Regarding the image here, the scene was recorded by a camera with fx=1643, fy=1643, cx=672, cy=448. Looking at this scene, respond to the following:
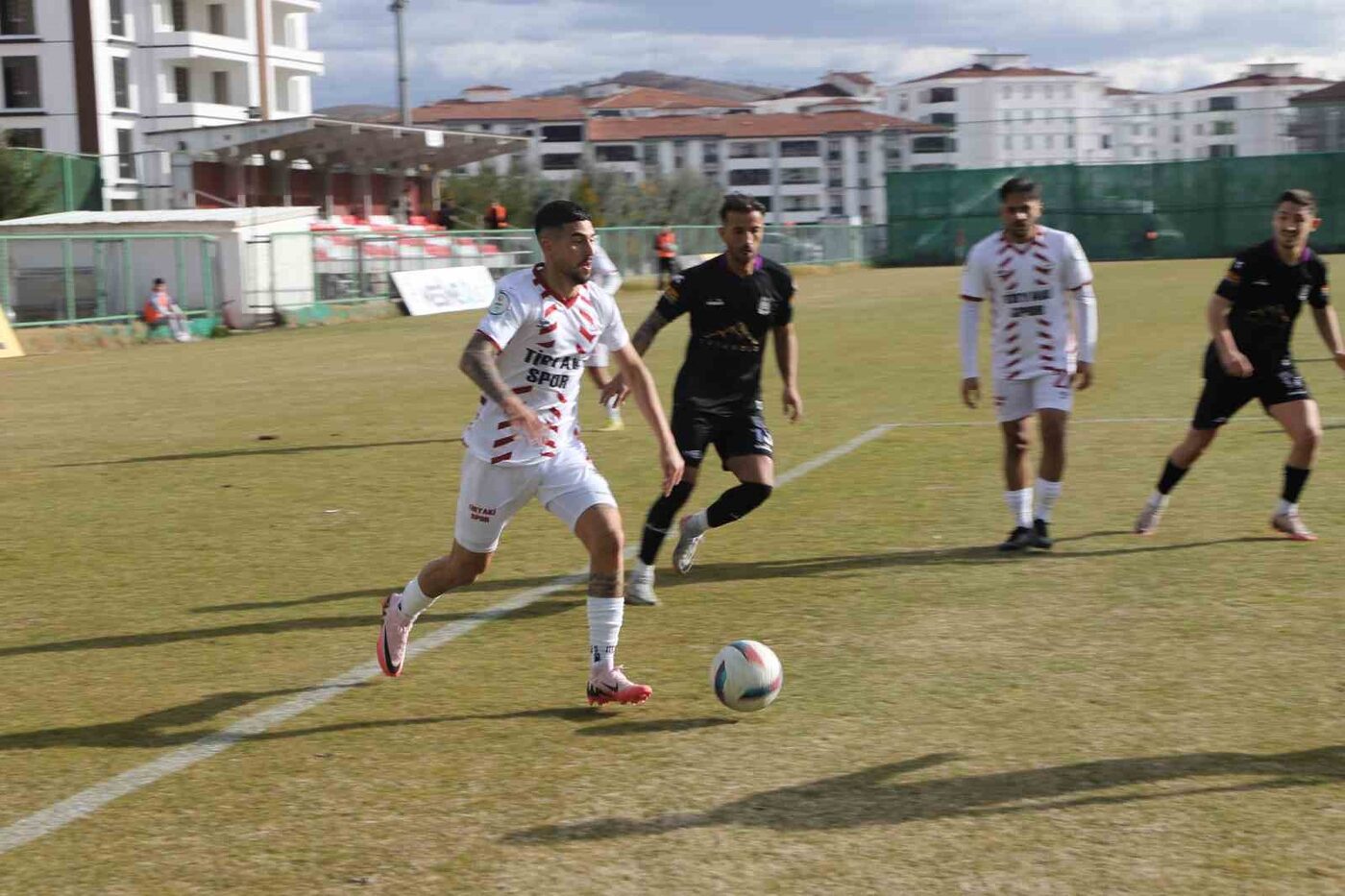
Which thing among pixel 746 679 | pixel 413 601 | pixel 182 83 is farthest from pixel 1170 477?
pixel 182 83

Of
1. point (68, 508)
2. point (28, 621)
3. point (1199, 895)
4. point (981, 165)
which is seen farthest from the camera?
point (981, 165)

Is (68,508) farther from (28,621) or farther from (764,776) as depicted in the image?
(764,776)

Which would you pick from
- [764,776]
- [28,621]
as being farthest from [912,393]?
[764,776]

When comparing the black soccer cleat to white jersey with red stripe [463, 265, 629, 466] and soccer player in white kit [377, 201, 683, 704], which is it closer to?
soccer player in white kit [377, 201, 683, 704]

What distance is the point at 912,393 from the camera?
17031 mm

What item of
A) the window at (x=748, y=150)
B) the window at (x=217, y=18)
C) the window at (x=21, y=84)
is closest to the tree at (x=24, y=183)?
the window at (x=21, y=84)

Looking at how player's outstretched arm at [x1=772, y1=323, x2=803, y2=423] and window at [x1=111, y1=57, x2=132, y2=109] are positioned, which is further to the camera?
window at [x1=111, y1=57, x2=132, y2=109]

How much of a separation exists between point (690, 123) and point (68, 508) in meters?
154

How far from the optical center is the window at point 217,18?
7591 cm

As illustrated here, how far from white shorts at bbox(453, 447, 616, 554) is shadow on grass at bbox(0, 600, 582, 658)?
1.39 metres

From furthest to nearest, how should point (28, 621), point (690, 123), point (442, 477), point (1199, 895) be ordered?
point (690, 123) → point (442, 477) → point (28, 621) → point (1199, 895)

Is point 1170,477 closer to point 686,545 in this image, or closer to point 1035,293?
point 1035,293

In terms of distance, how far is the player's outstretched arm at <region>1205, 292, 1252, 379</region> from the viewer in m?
8.45

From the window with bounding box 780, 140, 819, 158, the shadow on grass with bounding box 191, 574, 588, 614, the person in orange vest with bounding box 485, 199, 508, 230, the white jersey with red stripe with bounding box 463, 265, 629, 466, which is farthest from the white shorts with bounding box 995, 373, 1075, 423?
the window with bounding box 780, 140, 819, 158
